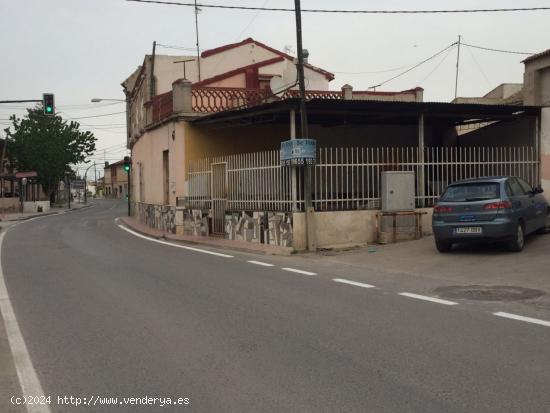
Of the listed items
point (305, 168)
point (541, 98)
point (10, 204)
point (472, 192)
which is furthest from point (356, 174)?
point (10, 204)

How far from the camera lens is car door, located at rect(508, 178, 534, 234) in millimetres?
11961

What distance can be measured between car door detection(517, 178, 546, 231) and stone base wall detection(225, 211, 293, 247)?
533 cm

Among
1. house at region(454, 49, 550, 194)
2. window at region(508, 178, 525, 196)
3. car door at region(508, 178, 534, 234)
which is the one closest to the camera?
car door at region(508, 178, 534, 234)

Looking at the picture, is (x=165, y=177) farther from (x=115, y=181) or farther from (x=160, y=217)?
(x=115, y=181)

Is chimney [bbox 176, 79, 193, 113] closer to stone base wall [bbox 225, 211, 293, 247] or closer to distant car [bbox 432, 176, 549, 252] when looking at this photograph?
stone base wall [bbox 225, 211, 293, 247]

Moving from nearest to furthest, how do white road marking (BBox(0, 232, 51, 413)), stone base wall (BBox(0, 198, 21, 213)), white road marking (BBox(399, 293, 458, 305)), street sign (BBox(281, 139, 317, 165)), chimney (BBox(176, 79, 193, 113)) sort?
white road marking (BBox(0, 232, 51, 413)), white road marking (BBox(399, 293, 458, 305)), street sign (BBox(281, 139, 317, 165)), chimney (BBox(176, 79, 193, 113)), stone base wall (BBox(0, 198, 21, 213))

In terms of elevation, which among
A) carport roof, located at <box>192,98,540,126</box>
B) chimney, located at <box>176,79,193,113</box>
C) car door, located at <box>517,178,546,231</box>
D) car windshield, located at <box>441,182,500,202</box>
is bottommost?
car door, located at <box>517,178,546,231</box>

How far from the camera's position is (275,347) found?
5.75 metres

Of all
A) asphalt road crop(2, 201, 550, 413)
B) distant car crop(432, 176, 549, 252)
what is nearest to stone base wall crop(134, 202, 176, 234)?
distant car crop(432, 176, 549, 252)

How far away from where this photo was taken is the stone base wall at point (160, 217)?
21.3 m

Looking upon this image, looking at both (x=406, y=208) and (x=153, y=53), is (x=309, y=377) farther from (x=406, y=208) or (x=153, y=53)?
(x=153, y=53)

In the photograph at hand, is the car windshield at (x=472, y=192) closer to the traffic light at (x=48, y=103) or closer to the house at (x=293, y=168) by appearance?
the house at (x=293, y=168)

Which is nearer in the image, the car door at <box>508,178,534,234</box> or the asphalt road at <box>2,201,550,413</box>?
the asphalt road at <box>2,201,550,413</box>

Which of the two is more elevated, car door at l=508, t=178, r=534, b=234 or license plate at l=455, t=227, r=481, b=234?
car door at l=508, t=178, r=534, b=234
